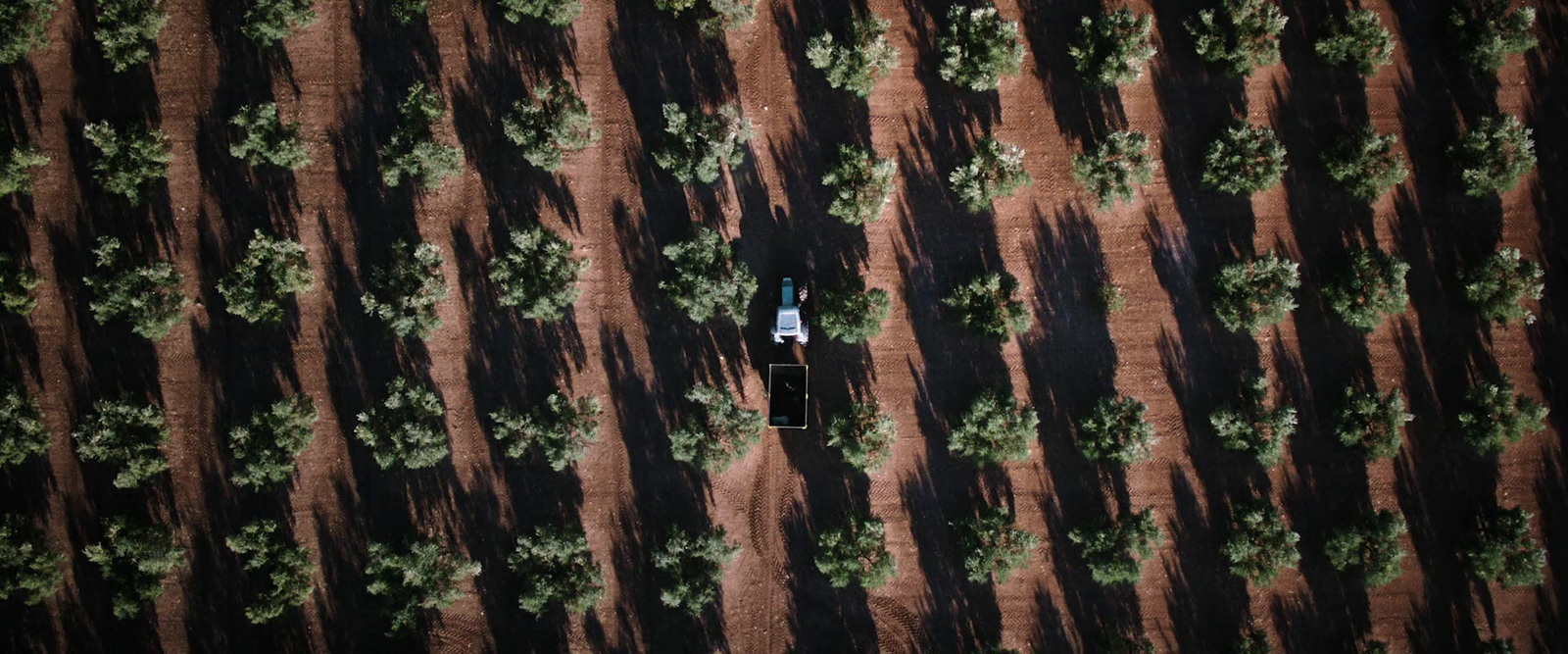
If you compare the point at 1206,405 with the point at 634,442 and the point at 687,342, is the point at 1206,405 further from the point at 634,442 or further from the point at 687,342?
the point at 634,442

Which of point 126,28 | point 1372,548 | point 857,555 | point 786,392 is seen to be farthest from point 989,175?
point 126,28

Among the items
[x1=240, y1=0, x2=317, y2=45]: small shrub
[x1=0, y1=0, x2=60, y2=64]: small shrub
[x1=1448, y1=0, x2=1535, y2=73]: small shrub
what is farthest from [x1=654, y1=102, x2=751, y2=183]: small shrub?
[x1=1448, y1=0, x2=1535, y2=73]: small shrub

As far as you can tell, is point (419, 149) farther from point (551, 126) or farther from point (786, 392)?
point (786, 392)

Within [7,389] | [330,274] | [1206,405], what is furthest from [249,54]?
[1206,405]

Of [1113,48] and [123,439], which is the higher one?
[1113,48]

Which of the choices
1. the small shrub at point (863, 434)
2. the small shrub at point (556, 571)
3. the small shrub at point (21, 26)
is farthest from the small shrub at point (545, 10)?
the small shrub at point (556, 571)

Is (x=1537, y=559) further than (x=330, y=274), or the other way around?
(x=330, y=274)

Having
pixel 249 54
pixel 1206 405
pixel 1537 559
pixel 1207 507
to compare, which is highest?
pixel 249 54
